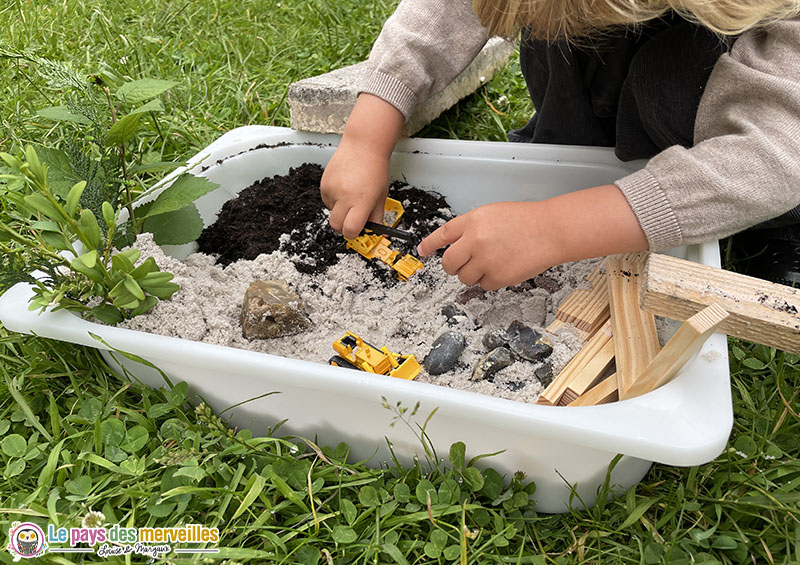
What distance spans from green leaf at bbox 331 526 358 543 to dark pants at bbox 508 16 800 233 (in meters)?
0.78

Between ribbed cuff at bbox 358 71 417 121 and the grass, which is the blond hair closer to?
ribbed cuff at bbox 358 71 417 121

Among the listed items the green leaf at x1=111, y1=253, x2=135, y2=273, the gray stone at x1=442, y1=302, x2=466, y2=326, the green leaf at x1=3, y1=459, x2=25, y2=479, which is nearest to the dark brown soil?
the gray stone at x1=442, y1=302, x2=466, y2=326

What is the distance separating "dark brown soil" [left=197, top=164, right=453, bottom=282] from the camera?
1140 mm

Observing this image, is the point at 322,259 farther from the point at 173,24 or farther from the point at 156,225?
the point at 173,24

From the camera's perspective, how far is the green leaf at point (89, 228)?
0.78 m

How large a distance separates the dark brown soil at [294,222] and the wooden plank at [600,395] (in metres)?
0.41

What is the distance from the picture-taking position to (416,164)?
4.06 feet

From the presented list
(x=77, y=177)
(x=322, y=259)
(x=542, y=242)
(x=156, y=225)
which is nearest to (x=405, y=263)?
(x=322, y=259)

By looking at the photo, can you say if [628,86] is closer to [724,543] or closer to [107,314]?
[724,543]

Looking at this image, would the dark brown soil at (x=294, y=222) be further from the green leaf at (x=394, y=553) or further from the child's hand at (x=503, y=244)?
the green leaf at (x=394, y=553)

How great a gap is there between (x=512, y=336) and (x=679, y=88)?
496 mm

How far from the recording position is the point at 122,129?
0.89 metres

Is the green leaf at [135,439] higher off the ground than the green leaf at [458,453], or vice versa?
the green leaf at [458,453]

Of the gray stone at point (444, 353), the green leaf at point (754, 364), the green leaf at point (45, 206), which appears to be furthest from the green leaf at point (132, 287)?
the green leaf at point (754, 364)
